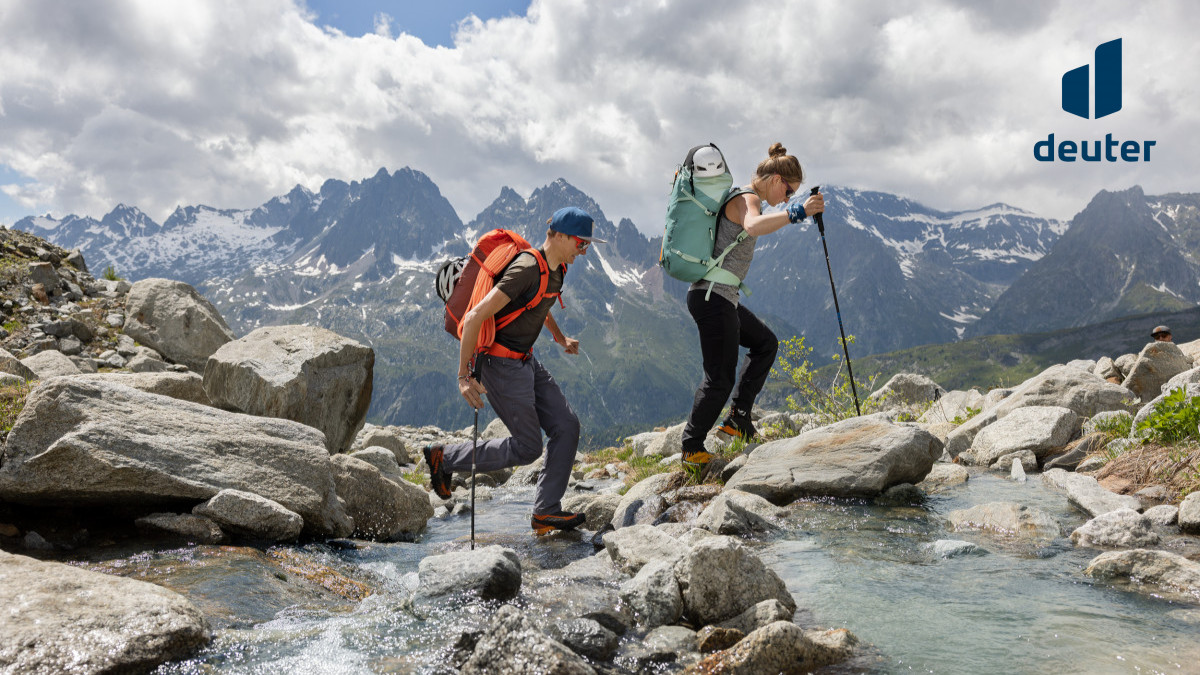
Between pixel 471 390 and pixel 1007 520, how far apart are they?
628 centimetres

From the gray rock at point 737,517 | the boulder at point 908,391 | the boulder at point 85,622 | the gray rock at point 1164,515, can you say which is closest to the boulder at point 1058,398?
the gray rock at point 1164,515

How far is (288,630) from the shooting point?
203 inches

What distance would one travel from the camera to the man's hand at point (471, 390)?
24.7 feet

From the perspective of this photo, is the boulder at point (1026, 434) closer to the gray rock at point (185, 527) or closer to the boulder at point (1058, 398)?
the boulder at point (1058, 398)

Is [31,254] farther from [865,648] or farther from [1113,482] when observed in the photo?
[1113,482]

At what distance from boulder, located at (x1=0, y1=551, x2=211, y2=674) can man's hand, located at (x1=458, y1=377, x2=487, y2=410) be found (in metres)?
3.32

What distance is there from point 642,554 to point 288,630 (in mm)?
3163

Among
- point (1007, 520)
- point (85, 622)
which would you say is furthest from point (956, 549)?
point (85, 622)

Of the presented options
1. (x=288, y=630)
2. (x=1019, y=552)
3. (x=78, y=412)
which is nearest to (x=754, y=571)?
(x=1019, y=552)

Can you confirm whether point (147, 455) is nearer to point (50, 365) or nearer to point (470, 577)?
point (470, 577)

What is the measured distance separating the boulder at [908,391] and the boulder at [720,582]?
691 inches

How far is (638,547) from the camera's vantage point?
6.60m

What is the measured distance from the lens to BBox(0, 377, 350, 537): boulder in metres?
6.92

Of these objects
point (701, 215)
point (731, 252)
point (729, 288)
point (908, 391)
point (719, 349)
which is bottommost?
point (908, 391)
